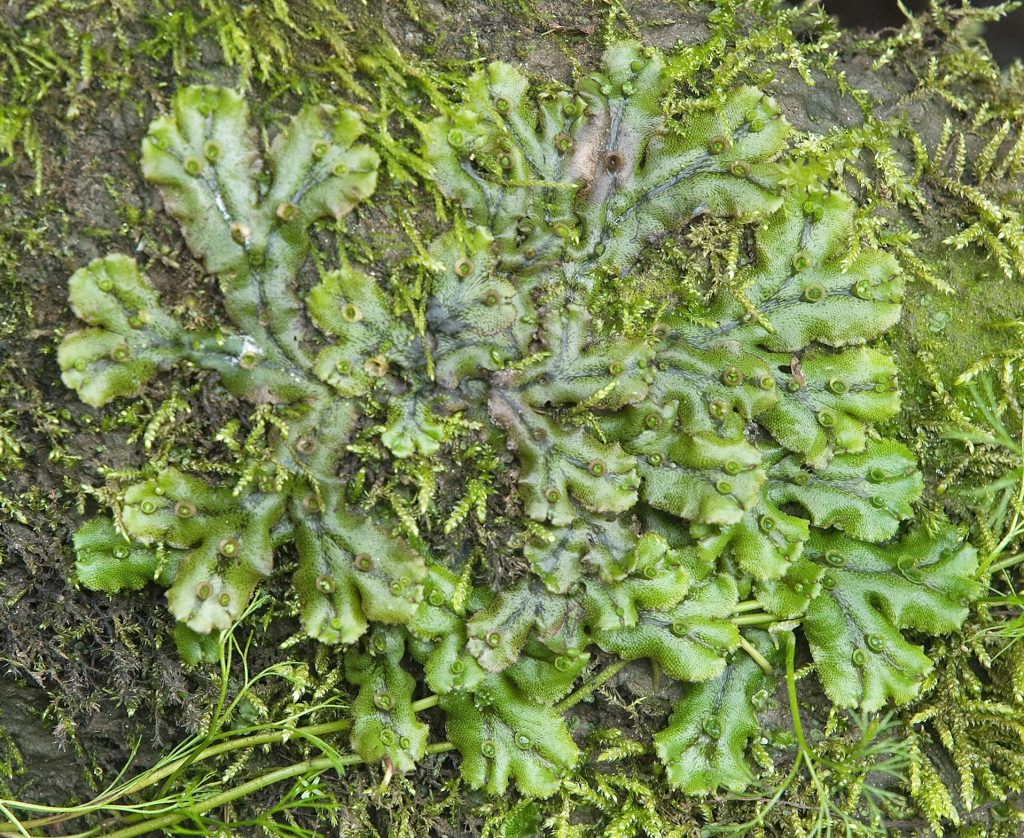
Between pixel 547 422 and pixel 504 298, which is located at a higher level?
pixel 504 298

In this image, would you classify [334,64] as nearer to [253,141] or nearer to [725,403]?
[253,141]

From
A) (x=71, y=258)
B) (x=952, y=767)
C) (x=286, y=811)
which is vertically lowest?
(x=286, y=811)

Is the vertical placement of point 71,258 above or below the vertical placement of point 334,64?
below

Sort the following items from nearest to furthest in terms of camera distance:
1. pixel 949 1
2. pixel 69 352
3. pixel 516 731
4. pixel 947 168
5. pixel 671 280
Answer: pixel 69 352
pixel 516 731
pixel 671 280
pixel 947 168
pixel 949 1

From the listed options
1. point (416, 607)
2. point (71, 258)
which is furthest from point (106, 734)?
point (71, 258)

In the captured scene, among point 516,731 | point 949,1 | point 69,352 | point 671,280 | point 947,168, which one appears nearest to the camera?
point 69,352

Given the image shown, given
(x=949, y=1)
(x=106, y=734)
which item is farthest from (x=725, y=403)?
(x=949, y=1)

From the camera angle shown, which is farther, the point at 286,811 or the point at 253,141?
the point at 286,811
